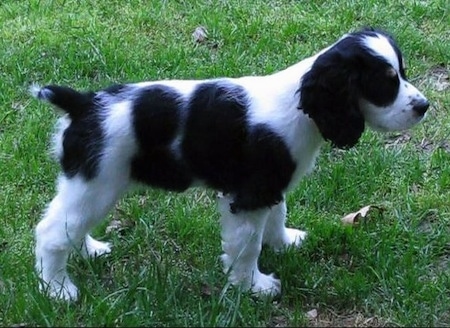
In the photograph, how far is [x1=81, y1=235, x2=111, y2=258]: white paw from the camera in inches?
195

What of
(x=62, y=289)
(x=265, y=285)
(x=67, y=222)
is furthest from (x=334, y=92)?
(x=62, y=289)

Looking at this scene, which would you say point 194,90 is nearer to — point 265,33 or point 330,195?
point 330,195

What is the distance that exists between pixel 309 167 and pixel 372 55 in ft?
2.00

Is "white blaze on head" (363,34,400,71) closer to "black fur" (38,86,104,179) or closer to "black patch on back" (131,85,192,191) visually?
"black patch on back" (131,85,192,191)

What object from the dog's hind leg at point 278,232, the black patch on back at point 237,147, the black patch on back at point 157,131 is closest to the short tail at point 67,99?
the black patch on back at point 157,131

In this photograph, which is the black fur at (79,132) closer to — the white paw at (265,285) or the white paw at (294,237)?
the white paw at (265,285)

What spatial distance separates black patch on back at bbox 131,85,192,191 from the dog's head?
24.2 inches

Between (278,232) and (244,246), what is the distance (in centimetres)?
55

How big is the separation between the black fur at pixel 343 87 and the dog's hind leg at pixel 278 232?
0.79m

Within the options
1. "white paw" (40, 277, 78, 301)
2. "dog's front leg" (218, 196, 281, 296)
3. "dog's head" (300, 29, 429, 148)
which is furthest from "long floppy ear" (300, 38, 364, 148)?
"white paw" (40, 277, 78, 301)

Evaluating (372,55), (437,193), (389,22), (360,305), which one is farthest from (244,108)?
(389,22)

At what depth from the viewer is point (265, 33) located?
7.55 meters

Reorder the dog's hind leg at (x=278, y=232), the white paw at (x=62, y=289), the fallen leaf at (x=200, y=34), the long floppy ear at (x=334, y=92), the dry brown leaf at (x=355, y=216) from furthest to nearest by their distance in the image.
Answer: the fallen leaf at (x=200, y=34) < the dry brown leaf at (x=355, y=216) < the dog's hind leg at (x=278, y=232) < the white paw at (x=62, y=289) < the long floppy ear at (x=334, y=92)

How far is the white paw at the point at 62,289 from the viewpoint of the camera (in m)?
4.42
